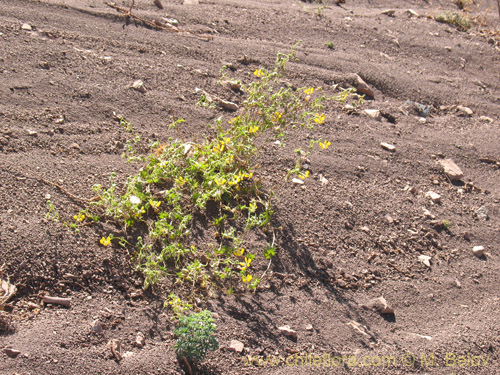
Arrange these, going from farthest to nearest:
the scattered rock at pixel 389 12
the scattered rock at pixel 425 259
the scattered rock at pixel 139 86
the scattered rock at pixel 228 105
Answer: the scattered rock at pixel 389 12 < the scattered rock at pixel 228 105 < the scattered rock at pixel 139 86 < the scattered rock at pixel 425 259

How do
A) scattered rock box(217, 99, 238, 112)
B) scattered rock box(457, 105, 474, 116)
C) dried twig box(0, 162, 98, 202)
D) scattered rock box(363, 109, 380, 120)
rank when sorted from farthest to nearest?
1. scattered rock box(457, 105, 474, 116)
2. scattered rock box(363, 109, 380, 120)
3. scattered rock box(217, 99, 238, 112)
4. dried twig box(0, 162, 98, 202)

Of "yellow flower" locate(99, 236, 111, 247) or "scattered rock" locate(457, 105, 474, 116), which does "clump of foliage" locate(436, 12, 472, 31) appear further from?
"yellow flower" locate(99, 236, 111, 247)

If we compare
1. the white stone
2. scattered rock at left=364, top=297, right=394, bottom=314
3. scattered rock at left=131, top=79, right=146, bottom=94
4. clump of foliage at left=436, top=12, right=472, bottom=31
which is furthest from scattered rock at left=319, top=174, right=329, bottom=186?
clump of foliage at left=436, top=12, right=472, bottom=31

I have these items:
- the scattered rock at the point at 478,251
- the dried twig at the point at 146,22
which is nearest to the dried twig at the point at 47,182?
the dried twig at the point at 146,22

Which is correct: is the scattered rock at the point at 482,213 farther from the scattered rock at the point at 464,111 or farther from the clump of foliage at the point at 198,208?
the clump of foliage at the point at 198,208

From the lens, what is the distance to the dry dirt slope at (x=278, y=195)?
2580 mm

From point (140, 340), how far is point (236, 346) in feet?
1.46

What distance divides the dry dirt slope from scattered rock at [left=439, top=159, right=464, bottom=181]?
5 centimetres

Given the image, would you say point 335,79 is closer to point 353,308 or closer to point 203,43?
point 203,43

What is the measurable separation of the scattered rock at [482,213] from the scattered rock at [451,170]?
0.29m

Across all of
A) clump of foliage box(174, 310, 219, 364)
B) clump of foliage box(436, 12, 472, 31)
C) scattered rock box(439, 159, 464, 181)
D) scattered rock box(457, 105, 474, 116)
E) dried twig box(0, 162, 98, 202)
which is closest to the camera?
clump of foliage box(174, 310, 219, 364)

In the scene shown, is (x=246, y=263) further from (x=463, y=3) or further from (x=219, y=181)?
(x=463, y=3)

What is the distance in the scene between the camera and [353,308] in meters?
2.94

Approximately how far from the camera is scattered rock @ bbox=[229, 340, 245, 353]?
2562 mm
